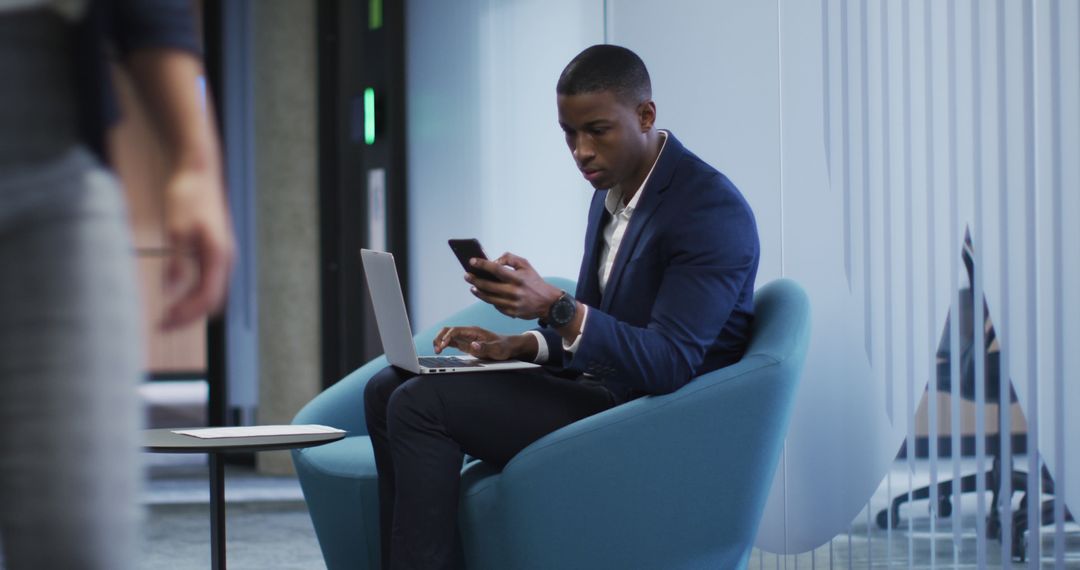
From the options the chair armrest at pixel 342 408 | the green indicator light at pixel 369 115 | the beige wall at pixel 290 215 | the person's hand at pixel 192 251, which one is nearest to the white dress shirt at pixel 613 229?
the chair armrest at pixel 342 408

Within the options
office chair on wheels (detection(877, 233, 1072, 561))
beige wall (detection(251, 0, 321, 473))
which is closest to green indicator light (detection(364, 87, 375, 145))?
beige wall (detection(251, 0, 321, 473))

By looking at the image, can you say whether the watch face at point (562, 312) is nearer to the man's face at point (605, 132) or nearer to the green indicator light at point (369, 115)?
the man's face at point (605, 132)

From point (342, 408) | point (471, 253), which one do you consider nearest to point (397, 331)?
point (471, 253)

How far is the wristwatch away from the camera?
7.61 ft

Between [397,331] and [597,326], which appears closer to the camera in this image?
[597,326]

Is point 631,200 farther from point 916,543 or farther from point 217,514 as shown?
point 217,514

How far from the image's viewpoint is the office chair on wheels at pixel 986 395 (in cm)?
235

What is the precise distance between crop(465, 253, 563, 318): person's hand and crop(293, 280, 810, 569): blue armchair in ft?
0.77

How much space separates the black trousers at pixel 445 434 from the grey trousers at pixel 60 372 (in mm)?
1519

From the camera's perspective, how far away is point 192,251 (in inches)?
35.2

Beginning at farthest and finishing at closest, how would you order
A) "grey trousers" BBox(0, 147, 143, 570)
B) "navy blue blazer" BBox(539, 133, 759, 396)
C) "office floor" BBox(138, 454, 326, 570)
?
"office floor" BBox(138, 454, 326, 570)
"navy blue blazer" BBox(539, 133, 759, 396)
"grey trousers" BBox(0, 147, 143, 570)

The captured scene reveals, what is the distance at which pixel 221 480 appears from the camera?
2596 millimetres

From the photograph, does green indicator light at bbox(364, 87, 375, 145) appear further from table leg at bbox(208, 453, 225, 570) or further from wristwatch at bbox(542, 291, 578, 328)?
wristwatch at bbox(542, 291, 578, 328)

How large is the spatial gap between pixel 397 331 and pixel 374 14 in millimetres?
2958
